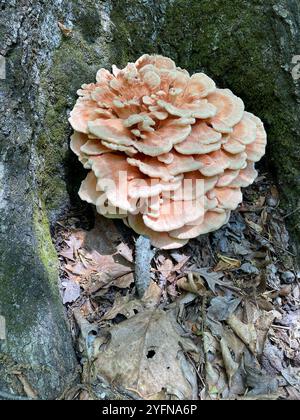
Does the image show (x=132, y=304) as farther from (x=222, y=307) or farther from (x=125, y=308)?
(x=222, y=307)

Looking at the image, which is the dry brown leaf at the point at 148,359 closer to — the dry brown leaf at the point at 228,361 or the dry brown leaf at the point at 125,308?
the dry brown leaf at the point at 125,308

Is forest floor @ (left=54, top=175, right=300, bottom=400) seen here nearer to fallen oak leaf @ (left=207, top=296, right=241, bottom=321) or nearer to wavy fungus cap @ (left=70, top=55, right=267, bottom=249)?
fallen oak leaf @ (left=207, top=296, right=241, bottom=321)

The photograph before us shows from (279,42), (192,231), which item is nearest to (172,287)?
(192,231)

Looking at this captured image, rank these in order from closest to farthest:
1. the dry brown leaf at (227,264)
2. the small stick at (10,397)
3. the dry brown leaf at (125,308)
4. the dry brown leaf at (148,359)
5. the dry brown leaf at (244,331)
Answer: the small stick at (10,397) → the dry brown leaf at (148,359) → the dry brown leaf at (244,331) → the dry brown leaf at (125,308) → the dry brown leaf at (227,264)

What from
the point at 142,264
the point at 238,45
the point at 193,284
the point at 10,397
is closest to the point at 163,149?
the point at 142,264

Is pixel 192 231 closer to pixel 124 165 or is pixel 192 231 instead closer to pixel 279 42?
pixel 124 165

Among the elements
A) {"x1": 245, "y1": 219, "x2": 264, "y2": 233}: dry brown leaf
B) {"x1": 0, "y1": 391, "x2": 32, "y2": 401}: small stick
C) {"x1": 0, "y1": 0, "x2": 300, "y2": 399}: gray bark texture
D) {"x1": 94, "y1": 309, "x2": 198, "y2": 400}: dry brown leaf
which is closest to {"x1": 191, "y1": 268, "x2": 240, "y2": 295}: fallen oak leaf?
{"x1": 94, "y1": 309, "x2": 198, "y2": 400}: dry brown leaf

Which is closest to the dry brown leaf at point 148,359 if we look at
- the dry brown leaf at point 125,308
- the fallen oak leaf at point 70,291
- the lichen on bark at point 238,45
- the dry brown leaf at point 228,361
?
the dry brown leaf at point 125,308
